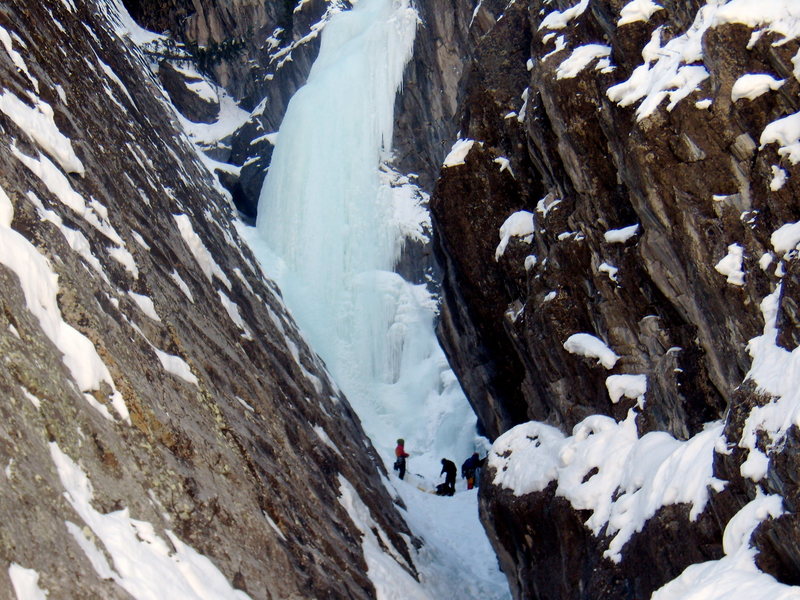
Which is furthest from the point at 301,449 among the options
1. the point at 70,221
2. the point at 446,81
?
the point at 446,81

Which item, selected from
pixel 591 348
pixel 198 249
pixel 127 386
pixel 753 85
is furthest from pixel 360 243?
pixel 127 386

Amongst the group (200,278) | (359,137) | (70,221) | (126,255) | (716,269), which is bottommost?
(359,137)

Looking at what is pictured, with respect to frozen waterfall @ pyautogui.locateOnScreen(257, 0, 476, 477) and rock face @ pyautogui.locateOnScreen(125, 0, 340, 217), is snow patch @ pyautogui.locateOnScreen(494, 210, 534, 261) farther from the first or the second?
rock face @ pyautogui.locateOnScreen(125, 0, 340, 217)

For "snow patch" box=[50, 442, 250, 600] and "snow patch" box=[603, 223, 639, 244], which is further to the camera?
"snow patch" box=[603, 223, 639, 244]

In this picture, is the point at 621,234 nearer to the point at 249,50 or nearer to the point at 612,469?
the point at 612,469

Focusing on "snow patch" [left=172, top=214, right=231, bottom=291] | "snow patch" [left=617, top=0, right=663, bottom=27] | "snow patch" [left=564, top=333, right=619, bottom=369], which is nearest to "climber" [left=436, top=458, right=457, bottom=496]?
"snow patch" [left=564, top=333, right=619, bottom=369]

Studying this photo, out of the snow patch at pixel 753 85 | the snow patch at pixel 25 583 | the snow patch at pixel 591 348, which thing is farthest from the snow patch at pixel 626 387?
the snow patch at pixel 25 583

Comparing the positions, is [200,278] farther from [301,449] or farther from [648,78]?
[648,78]
